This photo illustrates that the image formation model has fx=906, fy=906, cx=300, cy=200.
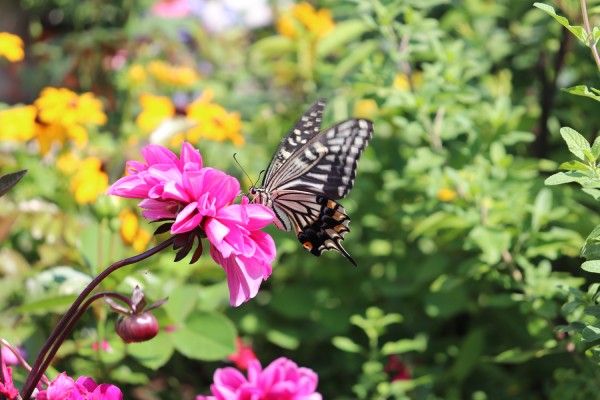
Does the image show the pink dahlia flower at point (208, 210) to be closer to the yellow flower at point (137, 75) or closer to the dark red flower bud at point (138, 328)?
the dark red flower bud at point (138, 328)

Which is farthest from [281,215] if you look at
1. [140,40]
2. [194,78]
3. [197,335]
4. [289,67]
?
[140,40]

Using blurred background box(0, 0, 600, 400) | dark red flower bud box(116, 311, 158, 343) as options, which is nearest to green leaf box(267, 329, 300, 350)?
blurred background box(0, 0, 600, 400)

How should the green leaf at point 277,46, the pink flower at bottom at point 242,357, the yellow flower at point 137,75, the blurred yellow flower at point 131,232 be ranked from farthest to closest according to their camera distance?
the yellow flower at point 137,75
the green leaf at point 277,46
the blurred yellow flower at point 131,232
the pink flower at bottom at point 242,357

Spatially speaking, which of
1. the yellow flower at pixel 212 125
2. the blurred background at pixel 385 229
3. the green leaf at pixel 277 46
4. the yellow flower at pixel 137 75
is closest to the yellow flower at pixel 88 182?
the blurred background at pixel 385 229

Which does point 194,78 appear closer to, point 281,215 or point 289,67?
point 289,67

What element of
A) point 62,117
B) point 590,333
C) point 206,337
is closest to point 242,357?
point 206,337

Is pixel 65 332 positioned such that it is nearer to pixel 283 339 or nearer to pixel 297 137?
pixel 297 137
